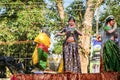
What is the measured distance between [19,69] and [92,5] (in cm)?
614

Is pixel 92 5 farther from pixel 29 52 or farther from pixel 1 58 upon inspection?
pixel 1 58

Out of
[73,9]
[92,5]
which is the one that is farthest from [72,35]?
[73,9]

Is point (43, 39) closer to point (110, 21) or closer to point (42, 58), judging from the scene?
point (42, 58)

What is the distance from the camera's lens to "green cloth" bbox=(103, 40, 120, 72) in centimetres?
672

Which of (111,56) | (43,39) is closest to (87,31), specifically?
Answer: (43,39)

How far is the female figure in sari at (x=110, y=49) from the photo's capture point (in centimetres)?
673

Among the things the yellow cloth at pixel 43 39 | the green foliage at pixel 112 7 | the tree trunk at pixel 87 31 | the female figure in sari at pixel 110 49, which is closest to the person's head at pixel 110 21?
the female figure in sari at pixel 110 49

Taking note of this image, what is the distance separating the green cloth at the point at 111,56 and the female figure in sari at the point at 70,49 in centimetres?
93

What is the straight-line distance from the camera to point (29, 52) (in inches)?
667

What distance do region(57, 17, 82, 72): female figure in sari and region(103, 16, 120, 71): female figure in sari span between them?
87 cm

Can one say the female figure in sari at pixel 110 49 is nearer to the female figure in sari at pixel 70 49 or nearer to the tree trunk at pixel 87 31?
the female figure in sari at pixel 70 49

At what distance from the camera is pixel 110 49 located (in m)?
6.87

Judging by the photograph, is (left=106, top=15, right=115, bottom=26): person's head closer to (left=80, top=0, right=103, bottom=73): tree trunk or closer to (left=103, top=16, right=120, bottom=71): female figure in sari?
(left=103, top=16, right=120, bottom=71): female figure in sari

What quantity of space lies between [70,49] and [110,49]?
3.59 feet
